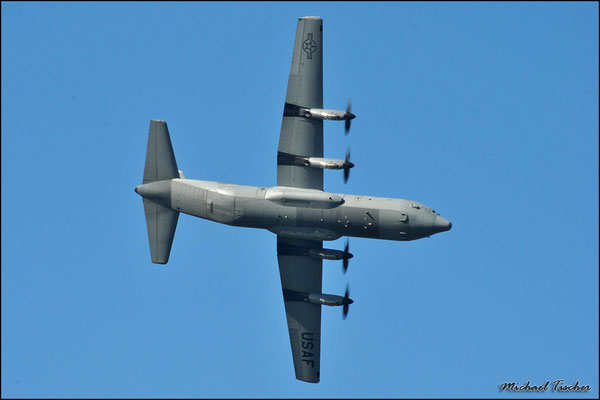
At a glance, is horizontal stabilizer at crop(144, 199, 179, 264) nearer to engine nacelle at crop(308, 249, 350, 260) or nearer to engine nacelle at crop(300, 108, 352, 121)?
engine nacelle at crop(308, 249, 350, 260)

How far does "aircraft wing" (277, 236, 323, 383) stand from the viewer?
240ft

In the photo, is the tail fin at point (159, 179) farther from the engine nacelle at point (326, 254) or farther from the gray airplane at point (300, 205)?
the engine nacelle at point (326, 254)

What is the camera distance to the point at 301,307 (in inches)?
2918

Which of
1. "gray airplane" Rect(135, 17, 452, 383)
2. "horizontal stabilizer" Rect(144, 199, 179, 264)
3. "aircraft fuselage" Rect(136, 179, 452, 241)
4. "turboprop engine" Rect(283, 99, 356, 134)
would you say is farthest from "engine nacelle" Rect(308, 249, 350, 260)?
"horizontal stabilizer" Rect(144, 199, 179, 264)

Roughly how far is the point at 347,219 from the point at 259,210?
6090 millimetres

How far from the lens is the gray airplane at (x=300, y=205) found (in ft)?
228

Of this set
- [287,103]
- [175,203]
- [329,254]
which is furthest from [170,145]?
[329,254]

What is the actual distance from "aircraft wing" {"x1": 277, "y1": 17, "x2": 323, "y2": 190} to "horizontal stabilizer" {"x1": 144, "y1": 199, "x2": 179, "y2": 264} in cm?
859

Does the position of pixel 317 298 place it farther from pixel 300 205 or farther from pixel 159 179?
pixel 159 179

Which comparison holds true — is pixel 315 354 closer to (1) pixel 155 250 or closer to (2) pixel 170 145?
(1) pixel 155 250

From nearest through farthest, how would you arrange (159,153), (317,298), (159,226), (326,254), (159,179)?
(326,254) < (159,153) < (159,179) < (159,226) < (317,298)

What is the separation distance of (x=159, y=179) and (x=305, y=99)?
38.5 ft

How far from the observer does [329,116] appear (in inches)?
2744

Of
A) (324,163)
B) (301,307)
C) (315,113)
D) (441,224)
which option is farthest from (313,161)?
(301,307)
